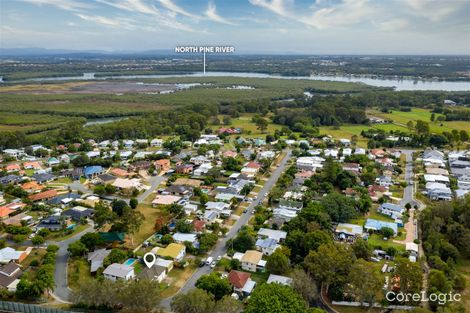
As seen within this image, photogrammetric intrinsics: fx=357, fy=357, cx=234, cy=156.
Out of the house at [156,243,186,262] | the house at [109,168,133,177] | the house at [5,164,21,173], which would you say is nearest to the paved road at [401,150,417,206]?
the house at [156,243,186,262]

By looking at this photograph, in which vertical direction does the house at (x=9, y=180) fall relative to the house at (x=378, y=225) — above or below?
below

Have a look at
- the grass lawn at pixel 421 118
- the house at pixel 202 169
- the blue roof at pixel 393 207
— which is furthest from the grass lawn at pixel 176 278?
the grass lawn at pixel 421 118

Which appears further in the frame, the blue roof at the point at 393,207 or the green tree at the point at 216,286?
the blue roof at the point at 393,207

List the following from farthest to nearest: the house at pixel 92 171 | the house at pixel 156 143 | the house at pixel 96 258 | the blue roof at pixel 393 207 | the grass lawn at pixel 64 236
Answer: the house at pixel 156 143 → the house at pixel 92 171 → the blue roof at pixel 393 207 → the grass lawn at pixel 64 236 → the house at pixel 96 258

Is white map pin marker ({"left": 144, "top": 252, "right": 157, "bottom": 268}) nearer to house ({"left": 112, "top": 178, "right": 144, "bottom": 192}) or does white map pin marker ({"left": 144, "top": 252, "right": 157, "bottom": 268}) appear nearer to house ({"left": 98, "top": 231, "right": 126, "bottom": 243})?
house ({"left": 98, "top": 231, "right": 126, "bottom": 243})

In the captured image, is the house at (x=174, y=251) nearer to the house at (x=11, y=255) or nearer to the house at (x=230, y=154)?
the house at (x=11, y=255)

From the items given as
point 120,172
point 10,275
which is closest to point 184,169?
point 120,172

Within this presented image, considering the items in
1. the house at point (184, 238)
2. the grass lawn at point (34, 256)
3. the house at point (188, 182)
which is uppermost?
the house at point (188, 182)
